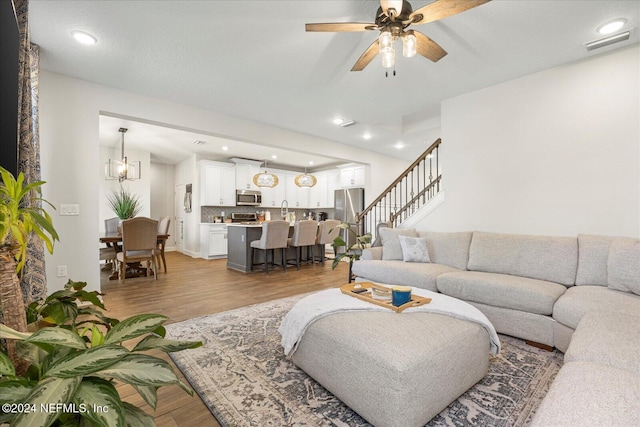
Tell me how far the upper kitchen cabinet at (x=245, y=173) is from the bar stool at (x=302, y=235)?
2750 mm

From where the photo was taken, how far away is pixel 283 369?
1993mm

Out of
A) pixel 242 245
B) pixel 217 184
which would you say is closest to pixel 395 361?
pixel 242 245

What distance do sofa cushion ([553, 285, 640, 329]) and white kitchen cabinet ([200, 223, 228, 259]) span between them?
6.47 meters

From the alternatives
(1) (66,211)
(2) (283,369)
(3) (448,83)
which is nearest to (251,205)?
(1) (66,211)

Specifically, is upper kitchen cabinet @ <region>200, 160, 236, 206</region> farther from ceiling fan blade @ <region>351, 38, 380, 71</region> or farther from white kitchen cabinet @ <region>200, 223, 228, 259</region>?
ceiling fan blade @ <region>351, 38, 380, 71</region>

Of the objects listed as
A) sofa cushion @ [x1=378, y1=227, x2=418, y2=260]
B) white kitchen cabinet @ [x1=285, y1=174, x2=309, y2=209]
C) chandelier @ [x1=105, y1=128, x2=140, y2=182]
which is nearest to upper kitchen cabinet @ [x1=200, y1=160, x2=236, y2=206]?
chandelier @ [x1=105, y1=128, x2=140, y2=182]

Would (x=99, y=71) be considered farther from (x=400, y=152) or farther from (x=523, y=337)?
(x=400, y=152)

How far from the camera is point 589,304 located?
2.02 m

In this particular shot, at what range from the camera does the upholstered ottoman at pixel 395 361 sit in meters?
1.33

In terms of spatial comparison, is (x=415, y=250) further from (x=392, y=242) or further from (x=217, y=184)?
(x=217, y=184)

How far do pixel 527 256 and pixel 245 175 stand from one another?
6701 mm

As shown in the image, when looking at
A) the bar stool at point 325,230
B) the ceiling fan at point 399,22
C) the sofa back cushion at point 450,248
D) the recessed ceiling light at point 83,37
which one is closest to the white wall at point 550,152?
the sofa back cushion at point 450,248

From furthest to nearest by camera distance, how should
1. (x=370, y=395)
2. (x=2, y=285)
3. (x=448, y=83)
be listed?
(x=448, y=83)
(x=370, y=395)
(x=2, y=285)

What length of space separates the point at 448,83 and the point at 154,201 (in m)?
7.76
